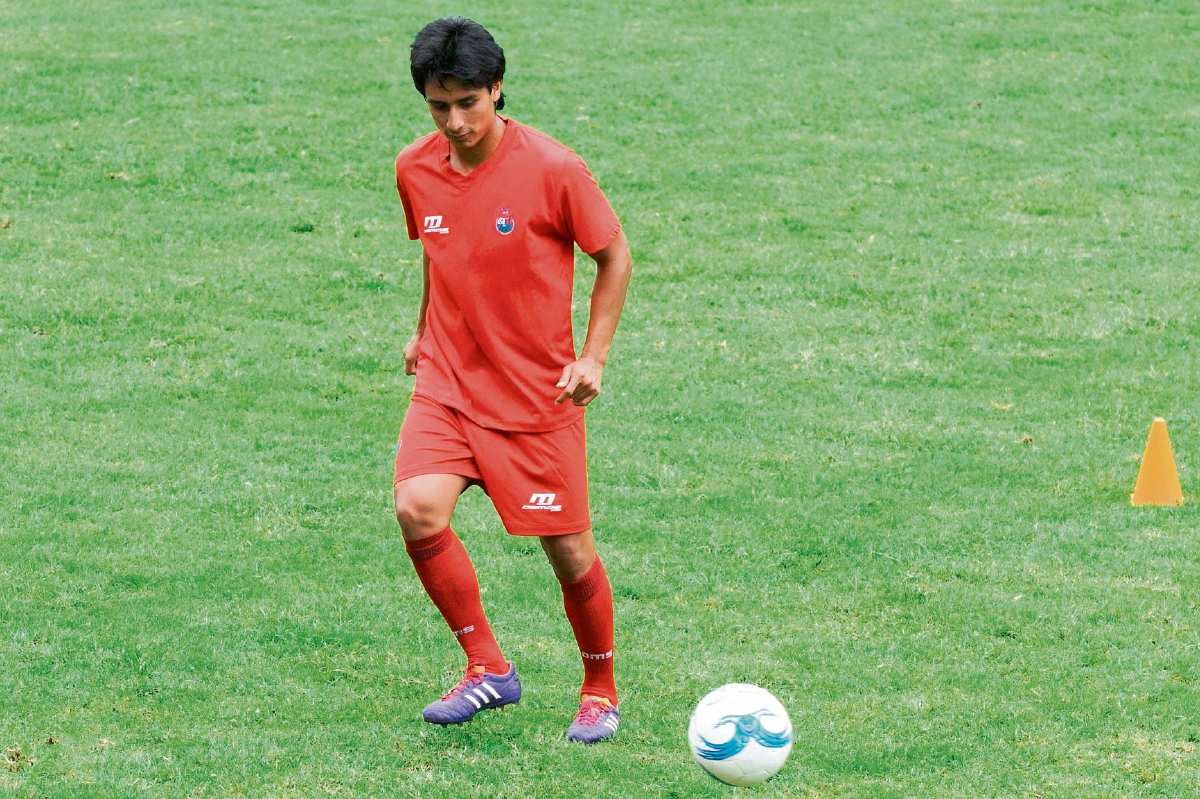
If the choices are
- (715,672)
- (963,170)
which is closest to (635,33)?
(963,170)

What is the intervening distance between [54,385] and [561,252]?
5793 millimetres

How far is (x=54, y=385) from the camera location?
988 cm

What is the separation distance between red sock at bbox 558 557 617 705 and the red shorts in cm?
26

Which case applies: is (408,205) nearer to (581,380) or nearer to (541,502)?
(581,380)

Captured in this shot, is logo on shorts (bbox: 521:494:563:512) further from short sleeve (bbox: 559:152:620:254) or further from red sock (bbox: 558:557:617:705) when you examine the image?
short sleeve (bbox: 559:152:620:254)

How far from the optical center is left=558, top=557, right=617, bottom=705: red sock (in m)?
5.50

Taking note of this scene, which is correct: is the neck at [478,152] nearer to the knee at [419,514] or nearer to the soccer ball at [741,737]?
the knee at [419,514]

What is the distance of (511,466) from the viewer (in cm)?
531

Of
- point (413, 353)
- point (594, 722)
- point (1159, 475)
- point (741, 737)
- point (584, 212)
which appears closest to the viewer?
point (741, 737)

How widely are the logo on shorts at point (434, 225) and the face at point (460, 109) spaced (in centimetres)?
30

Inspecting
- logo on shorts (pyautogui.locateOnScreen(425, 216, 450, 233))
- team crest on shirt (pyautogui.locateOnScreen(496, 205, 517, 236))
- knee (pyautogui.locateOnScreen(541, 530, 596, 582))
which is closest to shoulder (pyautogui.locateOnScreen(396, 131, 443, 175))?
logo on shorts (pyautogui.locateOnScreen(425, 216, 450, 233))

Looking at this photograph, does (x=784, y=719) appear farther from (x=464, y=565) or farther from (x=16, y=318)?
(x=16, y=318)

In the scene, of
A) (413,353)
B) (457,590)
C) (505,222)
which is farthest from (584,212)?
(457,590)

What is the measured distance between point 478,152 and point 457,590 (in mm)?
1573
